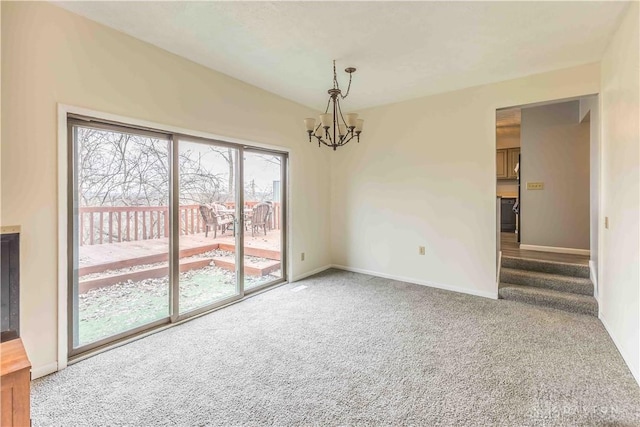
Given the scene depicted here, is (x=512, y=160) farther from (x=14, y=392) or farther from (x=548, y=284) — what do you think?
(x=14, y=392)

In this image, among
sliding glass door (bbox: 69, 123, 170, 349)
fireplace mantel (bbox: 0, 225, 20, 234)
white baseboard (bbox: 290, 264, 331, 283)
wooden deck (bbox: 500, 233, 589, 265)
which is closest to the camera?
fireplace mantel (bbox: 0, 225, 20, 234)

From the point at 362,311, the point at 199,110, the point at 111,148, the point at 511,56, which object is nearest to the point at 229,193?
the point at 199,110

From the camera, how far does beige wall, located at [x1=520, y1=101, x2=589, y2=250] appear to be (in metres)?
4.92

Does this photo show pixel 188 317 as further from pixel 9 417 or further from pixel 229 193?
pixel 9 417

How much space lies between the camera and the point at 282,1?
2201 millimetres

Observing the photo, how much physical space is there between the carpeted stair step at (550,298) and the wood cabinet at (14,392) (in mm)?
4369

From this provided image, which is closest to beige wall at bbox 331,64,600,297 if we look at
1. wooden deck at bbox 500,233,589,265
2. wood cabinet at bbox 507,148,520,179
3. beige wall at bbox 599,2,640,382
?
beige wall at bbox 599,2,640,382

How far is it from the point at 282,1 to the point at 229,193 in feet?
7.25

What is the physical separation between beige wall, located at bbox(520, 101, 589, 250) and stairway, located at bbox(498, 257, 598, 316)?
138 centimetres

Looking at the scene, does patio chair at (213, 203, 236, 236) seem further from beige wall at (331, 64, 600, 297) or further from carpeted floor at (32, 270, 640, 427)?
beige wall at (331, 64, 600, 297)

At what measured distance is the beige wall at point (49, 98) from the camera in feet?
6.93

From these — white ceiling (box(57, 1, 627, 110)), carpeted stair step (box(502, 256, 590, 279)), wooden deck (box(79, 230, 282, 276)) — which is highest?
white ceiling (box(57, 1, 627, 110))

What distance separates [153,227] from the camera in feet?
9.93

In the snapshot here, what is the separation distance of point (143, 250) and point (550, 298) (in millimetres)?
4563
